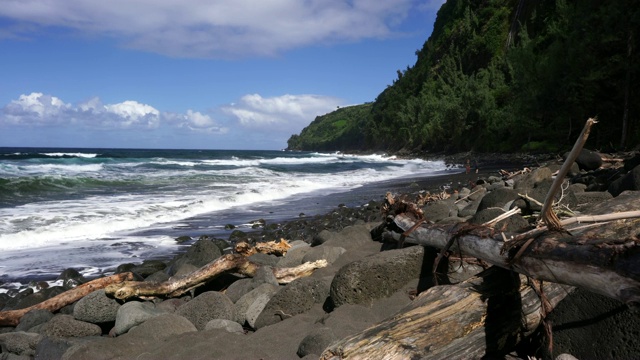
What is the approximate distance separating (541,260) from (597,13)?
23.7 metres

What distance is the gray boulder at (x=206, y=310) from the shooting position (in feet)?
17.2

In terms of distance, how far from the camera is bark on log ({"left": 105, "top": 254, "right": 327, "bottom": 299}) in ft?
18.9

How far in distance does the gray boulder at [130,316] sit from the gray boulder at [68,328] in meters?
0.31

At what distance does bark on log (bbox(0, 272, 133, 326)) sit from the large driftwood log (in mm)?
4510

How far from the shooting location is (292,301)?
4.99 meters

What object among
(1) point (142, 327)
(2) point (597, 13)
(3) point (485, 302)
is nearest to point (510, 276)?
(3) point (485, 302)

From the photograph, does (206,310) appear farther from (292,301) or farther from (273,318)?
(292,301)

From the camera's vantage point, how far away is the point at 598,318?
279cm

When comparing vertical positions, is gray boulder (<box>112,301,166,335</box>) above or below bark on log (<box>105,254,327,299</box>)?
below

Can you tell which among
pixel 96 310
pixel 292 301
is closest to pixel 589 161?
pixel 292 301

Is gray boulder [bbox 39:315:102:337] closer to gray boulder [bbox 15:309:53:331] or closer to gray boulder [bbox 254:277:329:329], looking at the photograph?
gray boulder [bbox 15:309:53:331]

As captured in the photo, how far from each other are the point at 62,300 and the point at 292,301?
11.0 ft

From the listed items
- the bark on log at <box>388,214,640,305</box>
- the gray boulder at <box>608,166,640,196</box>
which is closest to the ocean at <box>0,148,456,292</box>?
the bark on log at <box>388,214,640,305</box>

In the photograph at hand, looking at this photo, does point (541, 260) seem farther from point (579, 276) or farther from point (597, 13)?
point (597, 13)
